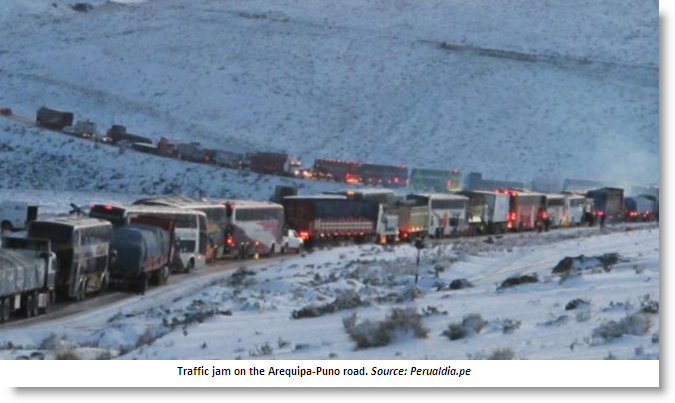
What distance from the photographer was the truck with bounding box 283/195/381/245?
→ 6172 cm

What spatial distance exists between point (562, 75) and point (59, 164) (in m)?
65.2

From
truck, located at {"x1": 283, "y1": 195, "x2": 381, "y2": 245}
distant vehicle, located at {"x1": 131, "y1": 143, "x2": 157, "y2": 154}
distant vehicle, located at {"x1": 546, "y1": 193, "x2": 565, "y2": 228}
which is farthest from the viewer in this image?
distant vehicle, located at {"x1": 131, "y1": 143, "x2": 157, "y2": 154}

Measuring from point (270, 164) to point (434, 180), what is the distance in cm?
1273

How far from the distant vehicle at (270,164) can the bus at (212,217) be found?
4172cm

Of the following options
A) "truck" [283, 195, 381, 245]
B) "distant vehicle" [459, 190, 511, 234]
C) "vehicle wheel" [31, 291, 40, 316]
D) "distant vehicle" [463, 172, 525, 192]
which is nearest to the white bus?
"distant vehicle" [459, 190, 511, 234]

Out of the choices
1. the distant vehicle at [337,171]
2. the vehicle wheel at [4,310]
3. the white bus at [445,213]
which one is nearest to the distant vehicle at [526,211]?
the white bus at [445,213]

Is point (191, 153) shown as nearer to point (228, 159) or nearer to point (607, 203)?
point (228, 159)

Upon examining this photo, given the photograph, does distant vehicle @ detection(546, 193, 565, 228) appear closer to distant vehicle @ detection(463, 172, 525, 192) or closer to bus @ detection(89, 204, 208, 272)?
distant vehicle @ detection(463, 172, 525, 192)

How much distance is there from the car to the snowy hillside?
57569mm

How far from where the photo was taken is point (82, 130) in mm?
104188

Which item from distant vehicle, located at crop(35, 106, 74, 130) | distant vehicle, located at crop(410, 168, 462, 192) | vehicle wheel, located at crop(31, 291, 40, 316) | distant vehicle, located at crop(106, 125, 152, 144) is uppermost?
distant vehicle, located at crop(35, 106, 74, 130)

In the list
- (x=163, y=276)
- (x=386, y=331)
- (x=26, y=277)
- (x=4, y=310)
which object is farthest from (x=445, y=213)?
(x=386, y=331)
